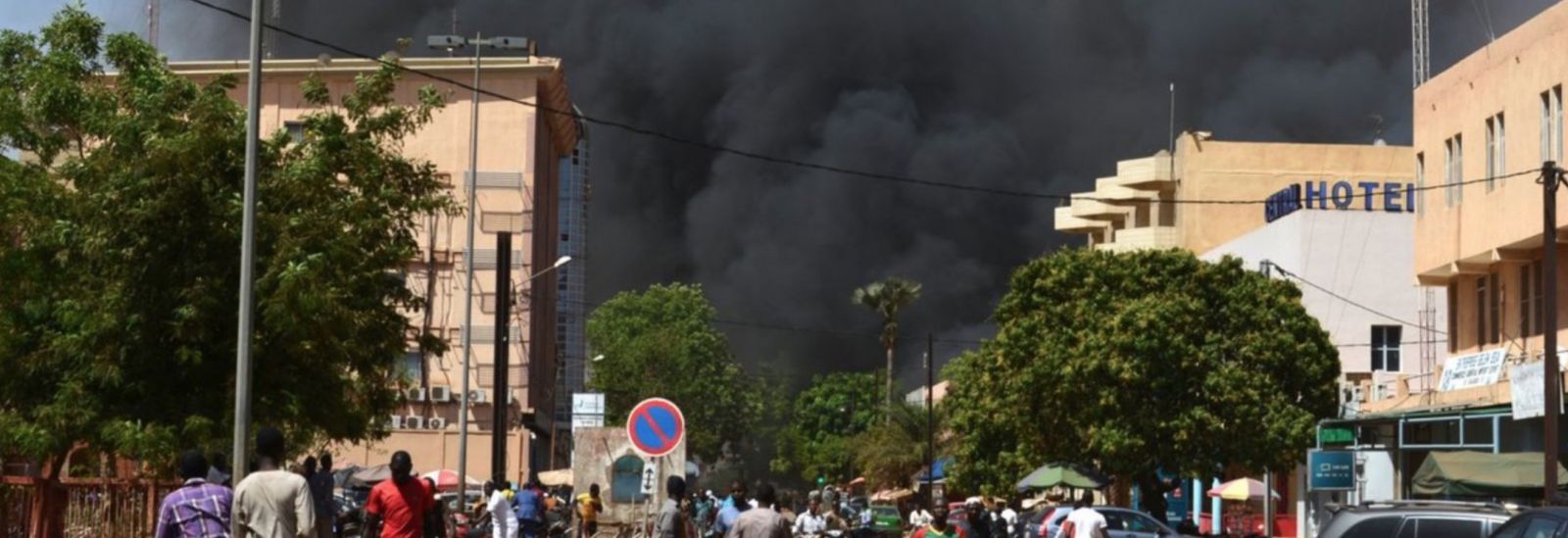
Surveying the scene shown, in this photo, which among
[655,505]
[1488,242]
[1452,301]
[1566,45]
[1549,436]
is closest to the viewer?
[655,505]

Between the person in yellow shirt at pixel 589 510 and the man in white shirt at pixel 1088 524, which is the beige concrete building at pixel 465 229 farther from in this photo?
the man in white shirt at pixel 1088 524

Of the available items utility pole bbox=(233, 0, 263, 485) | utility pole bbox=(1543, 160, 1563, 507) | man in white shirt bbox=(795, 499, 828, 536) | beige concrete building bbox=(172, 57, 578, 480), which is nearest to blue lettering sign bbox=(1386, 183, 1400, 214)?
beige concrete building bbox=(172, 57, 578, 480)

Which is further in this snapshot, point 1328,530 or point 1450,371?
point 1450,371

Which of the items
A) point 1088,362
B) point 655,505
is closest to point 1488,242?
point 1088,362

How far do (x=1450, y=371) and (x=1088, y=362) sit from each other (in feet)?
29.4

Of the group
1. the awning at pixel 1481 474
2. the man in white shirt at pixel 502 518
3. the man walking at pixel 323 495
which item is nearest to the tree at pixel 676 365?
the awning at pixel 1481 474

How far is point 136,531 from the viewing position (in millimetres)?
25328

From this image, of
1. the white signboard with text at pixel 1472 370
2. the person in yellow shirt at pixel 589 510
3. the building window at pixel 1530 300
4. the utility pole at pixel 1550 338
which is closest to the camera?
the person in yellow shirt at pixel 589 510

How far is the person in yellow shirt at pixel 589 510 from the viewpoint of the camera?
30.2 metres

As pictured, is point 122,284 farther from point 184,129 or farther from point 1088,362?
point 1088,362

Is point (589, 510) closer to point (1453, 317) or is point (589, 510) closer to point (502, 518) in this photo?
point (502, 518)

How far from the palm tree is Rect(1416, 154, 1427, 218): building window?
207 ft

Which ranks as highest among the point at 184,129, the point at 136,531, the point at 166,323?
the point at 184,129

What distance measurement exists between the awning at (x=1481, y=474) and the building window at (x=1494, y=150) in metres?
8.41
